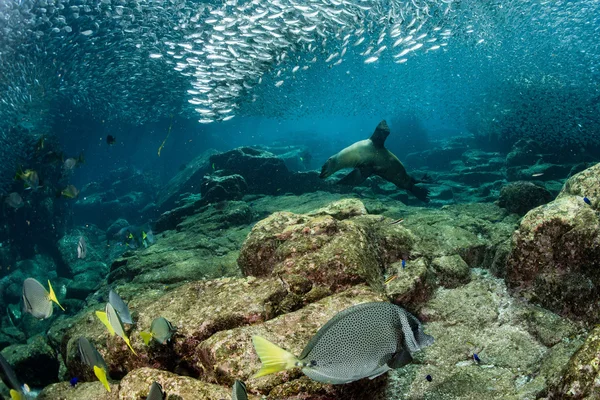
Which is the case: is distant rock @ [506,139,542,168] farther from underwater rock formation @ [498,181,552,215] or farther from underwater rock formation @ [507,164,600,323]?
underwater rock formation @ [507,164,600,323]

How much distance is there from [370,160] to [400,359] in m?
5.72

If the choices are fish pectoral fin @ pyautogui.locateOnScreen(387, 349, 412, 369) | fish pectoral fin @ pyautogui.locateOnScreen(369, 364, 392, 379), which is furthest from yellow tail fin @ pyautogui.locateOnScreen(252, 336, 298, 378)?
fish pectoral fin @ pyautogui.locateOnScreen(387, 349, 412, 369)

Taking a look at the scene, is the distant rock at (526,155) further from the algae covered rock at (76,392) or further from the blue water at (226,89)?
the algae covered rock at (76,392)

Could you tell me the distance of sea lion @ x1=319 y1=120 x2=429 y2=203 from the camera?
22.4ft

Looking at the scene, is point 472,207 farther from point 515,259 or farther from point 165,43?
point 165,43

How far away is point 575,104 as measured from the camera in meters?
20.2

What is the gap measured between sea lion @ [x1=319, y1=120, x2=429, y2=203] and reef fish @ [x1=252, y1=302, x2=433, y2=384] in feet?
16.0

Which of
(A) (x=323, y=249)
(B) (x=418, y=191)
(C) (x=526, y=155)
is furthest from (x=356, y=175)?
(C) (x=526, y=155)

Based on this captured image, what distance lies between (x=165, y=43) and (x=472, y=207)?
1827 cm

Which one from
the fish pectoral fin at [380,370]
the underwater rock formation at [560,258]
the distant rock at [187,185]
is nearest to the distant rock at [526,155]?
the underwater rock formation at [560,258]

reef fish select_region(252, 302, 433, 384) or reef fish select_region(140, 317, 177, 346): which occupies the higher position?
reef fish select_region(252, 302, 433, 384)

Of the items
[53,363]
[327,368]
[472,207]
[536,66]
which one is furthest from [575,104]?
[53,363]

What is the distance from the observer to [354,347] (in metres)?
1.78

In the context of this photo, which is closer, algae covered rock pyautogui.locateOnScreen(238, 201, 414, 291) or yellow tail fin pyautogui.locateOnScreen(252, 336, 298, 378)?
yellow tail fin pyautogui.locateOnScreen(252, 336, 298, 378)
